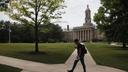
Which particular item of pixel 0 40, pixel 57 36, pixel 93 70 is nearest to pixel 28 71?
pixel 93 70

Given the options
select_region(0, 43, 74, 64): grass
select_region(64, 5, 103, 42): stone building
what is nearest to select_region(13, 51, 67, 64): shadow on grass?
select_region(0, 43, 74, 64): grass

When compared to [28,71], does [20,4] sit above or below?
above

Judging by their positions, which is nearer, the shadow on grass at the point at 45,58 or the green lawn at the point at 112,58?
the green lawn at the point at 112,58

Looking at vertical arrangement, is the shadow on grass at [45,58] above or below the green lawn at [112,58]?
above

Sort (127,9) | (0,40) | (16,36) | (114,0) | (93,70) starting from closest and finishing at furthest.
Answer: (93,70) → (127,9) → (114,0) → (0,40) → (16,36)

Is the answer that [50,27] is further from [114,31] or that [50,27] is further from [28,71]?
[28,71]

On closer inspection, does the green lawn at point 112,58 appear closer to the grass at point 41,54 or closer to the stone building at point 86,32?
the grass at point 41,54

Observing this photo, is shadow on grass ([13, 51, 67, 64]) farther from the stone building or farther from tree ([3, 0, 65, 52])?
the stone building

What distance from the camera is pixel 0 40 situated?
97.2 m

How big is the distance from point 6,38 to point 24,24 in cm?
6290

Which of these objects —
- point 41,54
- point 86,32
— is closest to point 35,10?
point 41,54

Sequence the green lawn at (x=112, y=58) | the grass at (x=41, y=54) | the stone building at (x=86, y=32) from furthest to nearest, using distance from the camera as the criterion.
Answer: the stone building at (x=86, y=32)
the grass at (x=41, y=54)
the green lawn at (x=112, y=58)

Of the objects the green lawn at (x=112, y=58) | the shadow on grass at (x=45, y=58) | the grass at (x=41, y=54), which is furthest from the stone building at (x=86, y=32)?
the shadow on grass at (x=45, y=58)

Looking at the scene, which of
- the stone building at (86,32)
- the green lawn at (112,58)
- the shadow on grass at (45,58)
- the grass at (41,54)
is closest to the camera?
the green lawn at (112,58)
